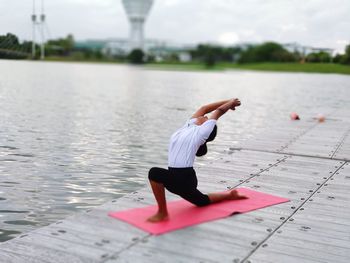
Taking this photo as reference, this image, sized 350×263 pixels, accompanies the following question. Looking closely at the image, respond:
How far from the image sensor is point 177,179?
26.5 ft

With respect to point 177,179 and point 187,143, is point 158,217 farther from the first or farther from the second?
point 187,143

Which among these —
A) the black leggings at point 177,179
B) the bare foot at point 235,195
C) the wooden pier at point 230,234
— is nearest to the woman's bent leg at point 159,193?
the black leggings at point 177,179

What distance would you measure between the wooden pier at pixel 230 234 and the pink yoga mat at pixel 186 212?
145 millimetres

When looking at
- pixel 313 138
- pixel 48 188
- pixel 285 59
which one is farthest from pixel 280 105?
pixel 285 59

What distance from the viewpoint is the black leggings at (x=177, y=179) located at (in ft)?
26.2

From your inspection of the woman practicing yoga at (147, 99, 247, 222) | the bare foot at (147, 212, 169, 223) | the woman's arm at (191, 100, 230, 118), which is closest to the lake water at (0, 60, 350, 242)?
the bare foot at (147, 212, 169, 223)

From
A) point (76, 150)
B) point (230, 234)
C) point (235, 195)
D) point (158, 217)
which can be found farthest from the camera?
point (76, 150)

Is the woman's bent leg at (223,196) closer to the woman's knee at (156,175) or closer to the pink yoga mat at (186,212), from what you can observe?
the pink yoga mat at (186,212)

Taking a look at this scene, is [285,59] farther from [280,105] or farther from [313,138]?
[313,138]

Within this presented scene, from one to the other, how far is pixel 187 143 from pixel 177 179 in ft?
1.99

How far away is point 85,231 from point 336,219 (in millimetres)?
4264

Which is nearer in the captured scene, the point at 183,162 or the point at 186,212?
the point at 183,162

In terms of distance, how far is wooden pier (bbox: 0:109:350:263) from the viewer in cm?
661

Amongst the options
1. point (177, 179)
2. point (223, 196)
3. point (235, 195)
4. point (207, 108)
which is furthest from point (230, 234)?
point (207, 108)
